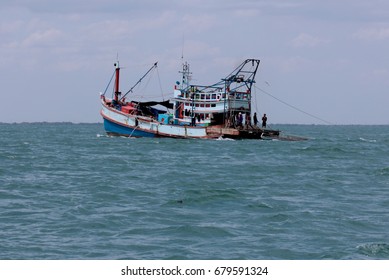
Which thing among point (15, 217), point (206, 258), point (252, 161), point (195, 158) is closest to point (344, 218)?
point (206, 258)

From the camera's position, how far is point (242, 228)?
1973 cm

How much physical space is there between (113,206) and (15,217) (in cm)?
366

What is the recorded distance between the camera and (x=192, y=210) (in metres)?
22.9

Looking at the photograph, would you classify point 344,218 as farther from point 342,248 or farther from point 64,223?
point 64,223

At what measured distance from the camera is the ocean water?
1723 centimetres

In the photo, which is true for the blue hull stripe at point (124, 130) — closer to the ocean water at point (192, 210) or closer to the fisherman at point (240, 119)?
the fisherman at point (240, 119)

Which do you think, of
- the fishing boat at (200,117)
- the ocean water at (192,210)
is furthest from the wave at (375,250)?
the fishing boat at (200,117)

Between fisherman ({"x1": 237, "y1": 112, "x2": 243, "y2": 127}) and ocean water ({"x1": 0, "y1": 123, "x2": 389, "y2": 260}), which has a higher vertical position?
fisherman ({"x1": 237, "y1": 112, "x2": 243, "y2": 127})

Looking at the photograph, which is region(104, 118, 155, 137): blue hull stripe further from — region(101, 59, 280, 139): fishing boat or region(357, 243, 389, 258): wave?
region(357, 243, 389, 258): wave

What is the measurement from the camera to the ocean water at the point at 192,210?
17.2 meters

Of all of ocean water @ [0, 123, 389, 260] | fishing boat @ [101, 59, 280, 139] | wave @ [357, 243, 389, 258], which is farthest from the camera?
fishing boat @ [101, 59, 280, 139]

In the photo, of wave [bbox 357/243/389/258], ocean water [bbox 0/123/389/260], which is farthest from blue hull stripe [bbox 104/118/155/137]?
wave [bbox 357/243/389/258]

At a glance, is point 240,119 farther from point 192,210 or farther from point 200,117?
point 192,210

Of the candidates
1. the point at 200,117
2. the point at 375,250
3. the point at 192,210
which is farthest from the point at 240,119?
the point at 375,250
